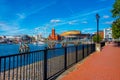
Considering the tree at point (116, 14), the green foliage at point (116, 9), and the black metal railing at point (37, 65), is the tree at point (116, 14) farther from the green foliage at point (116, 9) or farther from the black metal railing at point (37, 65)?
the black metal railing at point (37, 65)

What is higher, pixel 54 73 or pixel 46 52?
pixel 46 52

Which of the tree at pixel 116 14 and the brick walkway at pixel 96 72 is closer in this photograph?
the brick walkway at pixel 96 72

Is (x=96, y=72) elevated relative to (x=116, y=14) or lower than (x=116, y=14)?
lower

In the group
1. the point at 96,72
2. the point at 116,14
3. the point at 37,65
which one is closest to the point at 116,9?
the point at 116,14

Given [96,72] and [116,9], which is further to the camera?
[116,9]

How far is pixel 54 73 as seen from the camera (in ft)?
34.1

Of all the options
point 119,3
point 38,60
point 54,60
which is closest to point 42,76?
point 38,60

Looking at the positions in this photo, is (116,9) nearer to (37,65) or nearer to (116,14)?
(116,14)

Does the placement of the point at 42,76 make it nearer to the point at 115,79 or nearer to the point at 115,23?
the point at 115,79

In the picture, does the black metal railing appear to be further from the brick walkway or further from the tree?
the tree

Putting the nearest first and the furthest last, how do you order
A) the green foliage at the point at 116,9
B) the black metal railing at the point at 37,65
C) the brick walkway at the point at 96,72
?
1. the black metal railing at the point at 37,65
2. the brick walkway at the point at 96,72
3. the green foliage at the point at 116,9

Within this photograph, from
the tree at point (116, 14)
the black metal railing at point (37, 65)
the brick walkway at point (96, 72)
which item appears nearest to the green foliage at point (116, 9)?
the tree at point (116, 14)

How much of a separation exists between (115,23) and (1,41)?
16142cm

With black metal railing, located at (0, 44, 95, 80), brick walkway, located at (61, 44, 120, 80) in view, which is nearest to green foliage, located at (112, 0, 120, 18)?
brick walkway, located at (61, 44, 120, 80)
